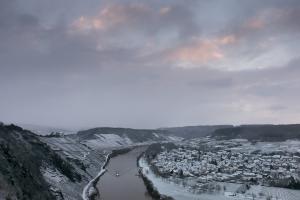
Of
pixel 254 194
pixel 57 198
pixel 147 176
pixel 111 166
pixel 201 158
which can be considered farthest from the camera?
pixel 201 158

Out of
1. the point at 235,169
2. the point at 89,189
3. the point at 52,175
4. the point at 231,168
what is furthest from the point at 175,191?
the point at 231,168

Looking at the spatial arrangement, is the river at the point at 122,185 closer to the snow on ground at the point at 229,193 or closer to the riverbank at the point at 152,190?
the riverbank at the point at 152,190

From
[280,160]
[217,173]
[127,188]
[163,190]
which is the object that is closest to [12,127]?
[127,188]

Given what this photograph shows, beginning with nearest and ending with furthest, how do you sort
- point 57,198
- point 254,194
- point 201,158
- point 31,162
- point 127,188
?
point 57,198, point 31,162, point 254,194, point 127,188, point 201,158

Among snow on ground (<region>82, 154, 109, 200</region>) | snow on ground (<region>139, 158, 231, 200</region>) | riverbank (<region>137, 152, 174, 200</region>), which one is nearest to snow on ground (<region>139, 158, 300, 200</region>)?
snow on ground (<region>139, 158, 231, 200</region>)

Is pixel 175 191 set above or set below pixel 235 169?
below

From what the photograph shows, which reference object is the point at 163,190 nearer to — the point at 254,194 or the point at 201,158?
the point at 254,194

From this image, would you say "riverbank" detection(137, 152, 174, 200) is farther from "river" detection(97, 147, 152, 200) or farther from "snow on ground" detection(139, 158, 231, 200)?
"snow on ground" detection(139, 158, 231, 200)

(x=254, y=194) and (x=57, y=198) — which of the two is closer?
(x=57, y=198)

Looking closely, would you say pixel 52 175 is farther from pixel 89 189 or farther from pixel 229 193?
pixel 229 193

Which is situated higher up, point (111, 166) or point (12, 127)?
point (12, 127)
